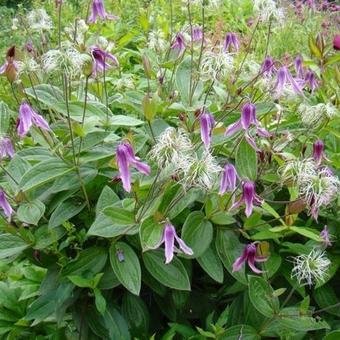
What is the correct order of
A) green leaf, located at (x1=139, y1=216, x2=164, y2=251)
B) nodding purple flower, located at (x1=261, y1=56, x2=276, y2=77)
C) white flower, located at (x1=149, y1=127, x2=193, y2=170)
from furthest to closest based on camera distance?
nodding purple flower, located at (x1=261, y1=56, x2=276, y2=77) → green leaf, located at (x1=139, y1=216, x2=164, y2=251) → white flower, located at (x1=149, y1=127, x2=193, y2=170)

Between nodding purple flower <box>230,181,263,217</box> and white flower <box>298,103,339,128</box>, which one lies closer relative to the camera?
nodding purple flower <box>230,181,263,217</box>

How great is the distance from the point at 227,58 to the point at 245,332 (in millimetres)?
650

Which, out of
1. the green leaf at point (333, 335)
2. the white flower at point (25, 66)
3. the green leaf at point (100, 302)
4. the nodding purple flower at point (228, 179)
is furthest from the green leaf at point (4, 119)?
the green leaf at point (333, 335)

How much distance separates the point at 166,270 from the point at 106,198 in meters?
0.22

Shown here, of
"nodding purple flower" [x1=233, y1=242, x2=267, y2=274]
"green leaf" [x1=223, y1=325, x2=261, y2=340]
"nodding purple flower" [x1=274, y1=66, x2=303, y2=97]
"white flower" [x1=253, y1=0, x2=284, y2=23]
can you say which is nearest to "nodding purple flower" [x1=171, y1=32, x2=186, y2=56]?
"white flower" [x1=253, y1=0, x2=284, y2=23]

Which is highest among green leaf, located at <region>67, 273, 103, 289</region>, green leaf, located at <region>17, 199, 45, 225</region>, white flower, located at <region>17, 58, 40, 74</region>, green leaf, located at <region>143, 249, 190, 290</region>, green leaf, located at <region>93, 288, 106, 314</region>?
white flower, located at <region>17, 58, 40, 74</region>

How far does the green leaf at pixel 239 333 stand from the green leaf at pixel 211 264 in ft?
0.45

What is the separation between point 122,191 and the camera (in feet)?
5.51

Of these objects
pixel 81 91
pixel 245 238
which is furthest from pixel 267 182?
pixel 81 91

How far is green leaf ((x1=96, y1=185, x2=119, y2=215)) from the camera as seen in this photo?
1.55 m

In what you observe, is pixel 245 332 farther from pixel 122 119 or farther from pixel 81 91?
pixel 81 91

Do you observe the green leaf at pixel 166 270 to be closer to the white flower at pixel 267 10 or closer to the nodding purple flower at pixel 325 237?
the nodding purple flower at pixel 325 237

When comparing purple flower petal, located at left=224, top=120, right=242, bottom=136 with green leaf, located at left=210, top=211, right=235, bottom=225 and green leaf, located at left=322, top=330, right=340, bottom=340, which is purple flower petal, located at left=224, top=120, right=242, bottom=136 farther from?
green leaf, located at left=322, top=330, right=340, bottom=340

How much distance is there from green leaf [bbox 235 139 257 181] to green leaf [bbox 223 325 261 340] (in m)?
0.35
